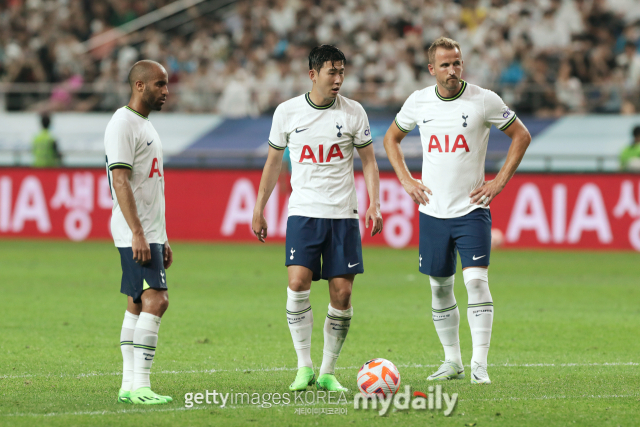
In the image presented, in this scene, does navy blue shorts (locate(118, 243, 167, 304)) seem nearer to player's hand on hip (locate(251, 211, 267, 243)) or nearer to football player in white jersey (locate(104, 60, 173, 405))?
football player in white jersey (locate(104, 60, 173, 405))

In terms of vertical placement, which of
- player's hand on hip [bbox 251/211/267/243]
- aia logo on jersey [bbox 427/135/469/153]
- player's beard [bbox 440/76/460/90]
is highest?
player's beard [bbox 440/76/460/90]

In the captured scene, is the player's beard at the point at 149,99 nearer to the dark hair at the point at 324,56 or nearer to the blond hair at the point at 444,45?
the dark hair at the point at 324,56

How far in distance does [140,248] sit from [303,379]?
148cm

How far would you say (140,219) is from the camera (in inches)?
225

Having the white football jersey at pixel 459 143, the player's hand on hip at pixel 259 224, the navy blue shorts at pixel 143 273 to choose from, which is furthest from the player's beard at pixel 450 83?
the navy blue shorts at pixel 143 273

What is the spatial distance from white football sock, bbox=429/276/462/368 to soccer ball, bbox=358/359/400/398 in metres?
0.93

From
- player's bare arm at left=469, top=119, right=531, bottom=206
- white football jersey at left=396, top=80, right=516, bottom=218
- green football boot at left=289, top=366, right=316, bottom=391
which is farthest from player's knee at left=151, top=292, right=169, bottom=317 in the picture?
player's bare arm at left=469, top=119, right=531, bottom=206

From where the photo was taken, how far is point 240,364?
23.5 feet

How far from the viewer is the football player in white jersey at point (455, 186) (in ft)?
21.4

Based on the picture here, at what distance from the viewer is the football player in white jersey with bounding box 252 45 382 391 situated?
625 centimetres

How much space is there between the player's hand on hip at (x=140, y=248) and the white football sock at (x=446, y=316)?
7.51 feet

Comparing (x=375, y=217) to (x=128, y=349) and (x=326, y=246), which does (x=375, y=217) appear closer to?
(x=326, y=246)

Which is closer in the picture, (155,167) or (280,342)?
(155,167)

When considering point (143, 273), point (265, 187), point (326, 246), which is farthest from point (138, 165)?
point (326, 246)
